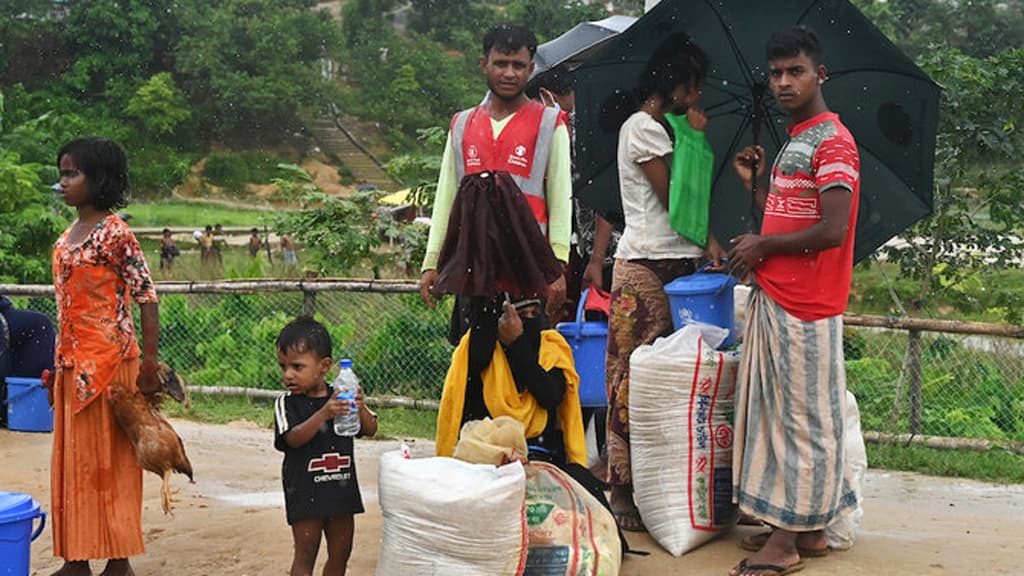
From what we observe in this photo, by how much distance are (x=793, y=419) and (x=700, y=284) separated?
0.66m

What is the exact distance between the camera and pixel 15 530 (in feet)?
13.7

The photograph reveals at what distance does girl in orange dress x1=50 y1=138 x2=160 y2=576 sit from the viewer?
4.52m

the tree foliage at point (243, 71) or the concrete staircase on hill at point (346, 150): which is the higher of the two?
the tree foliage at point (243, 71)

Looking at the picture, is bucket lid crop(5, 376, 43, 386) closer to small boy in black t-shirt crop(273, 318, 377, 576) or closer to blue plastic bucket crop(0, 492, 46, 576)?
blue plastic bucket crop(0, 492, 46, 576)

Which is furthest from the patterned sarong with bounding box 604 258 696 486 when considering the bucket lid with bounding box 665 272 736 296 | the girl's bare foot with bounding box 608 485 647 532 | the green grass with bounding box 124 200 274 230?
the green grass with bounding box 124 200 274 230

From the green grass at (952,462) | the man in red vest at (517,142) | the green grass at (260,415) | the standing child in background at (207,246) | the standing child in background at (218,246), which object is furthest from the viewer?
the standing child in background at (207,246)

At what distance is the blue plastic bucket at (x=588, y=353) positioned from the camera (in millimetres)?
5332

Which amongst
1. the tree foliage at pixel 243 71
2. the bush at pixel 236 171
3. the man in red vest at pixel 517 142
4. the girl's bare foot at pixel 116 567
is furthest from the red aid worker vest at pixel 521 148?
the tree foliage at pixel 243 71

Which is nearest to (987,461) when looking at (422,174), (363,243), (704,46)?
(704,46)

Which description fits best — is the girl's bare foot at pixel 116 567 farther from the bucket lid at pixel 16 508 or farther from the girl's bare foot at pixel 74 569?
the bucket lid at pixel 16 508

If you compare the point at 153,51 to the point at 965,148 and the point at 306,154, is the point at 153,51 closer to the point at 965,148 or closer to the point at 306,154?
the point at 306,154

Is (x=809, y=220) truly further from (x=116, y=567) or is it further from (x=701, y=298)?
(x=116, y=567)

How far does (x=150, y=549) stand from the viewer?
5203 millimetres

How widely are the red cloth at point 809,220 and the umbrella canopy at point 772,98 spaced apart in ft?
1.74
